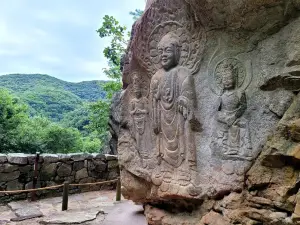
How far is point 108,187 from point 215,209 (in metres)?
6.38

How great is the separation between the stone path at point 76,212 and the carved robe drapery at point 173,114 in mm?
2340

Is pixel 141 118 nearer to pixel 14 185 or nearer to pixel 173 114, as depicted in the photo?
pixel 173 114

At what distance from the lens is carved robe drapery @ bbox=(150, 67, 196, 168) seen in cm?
296

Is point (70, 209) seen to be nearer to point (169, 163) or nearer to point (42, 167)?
point (42, 167)

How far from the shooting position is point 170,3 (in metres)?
3.09

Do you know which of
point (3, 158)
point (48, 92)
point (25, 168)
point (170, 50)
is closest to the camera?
point (170, 50)

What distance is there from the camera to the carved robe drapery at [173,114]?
2961 millimetres

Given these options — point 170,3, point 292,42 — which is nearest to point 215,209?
point 292,42

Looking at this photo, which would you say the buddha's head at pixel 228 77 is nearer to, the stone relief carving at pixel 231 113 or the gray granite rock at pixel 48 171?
the stone relief carving at pixel 231 113

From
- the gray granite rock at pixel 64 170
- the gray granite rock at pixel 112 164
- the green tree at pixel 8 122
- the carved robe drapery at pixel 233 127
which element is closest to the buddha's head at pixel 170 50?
the carved robe drapery at pixel 233 127

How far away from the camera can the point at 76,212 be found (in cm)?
624

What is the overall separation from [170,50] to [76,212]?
15.0ft

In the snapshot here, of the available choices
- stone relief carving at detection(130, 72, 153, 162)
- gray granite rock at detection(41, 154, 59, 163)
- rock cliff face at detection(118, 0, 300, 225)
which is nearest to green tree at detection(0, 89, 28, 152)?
gray granite rock at detection(41, 154, 59, 163)

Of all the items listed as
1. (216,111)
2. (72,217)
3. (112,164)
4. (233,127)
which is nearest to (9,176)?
(72,217)
